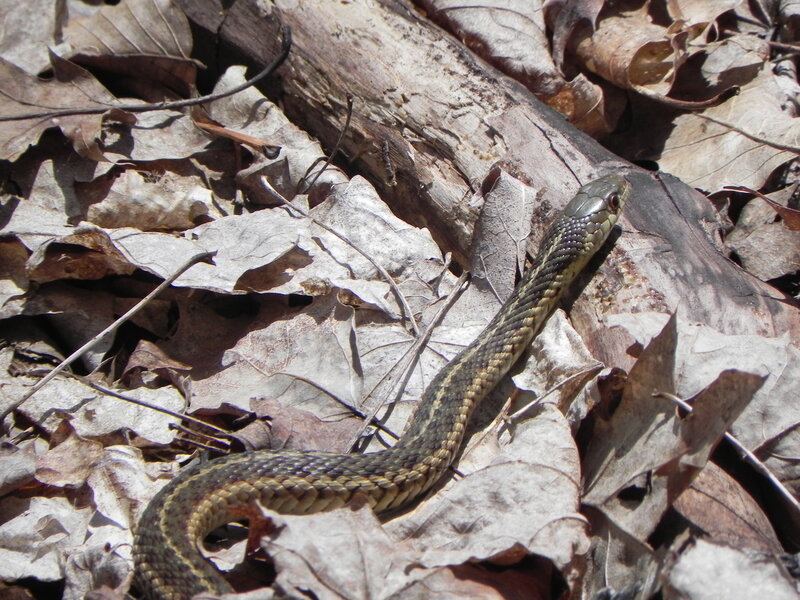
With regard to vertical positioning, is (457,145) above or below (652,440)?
above

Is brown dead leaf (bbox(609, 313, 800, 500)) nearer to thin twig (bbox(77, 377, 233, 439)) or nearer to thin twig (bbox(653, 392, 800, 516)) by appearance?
thin twig (bbox(653, 392, 800, 516))

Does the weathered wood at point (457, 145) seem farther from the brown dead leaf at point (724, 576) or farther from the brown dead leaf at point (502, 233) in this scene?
the brown dead leaf at point (724, 576)

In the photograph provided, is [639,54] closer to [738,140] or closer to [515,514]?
[738,140]

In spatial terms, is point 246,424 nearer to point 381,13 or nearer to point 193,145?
point 193,145

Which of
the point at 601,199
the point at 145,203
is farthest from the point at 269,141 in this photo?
the point at 601,199

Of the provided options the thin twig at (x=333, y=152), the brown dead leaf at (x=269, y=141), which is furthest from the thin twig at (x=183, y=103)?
the thin twig at (x=333, y=152)

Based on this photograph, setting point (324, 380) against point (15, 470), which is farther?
point (324, 380)

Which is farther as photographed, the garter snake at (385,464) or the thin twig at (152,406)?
the thin twig at (152,406)

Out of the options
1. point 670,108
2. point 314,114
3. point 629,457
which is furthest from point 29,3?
point 629,457
